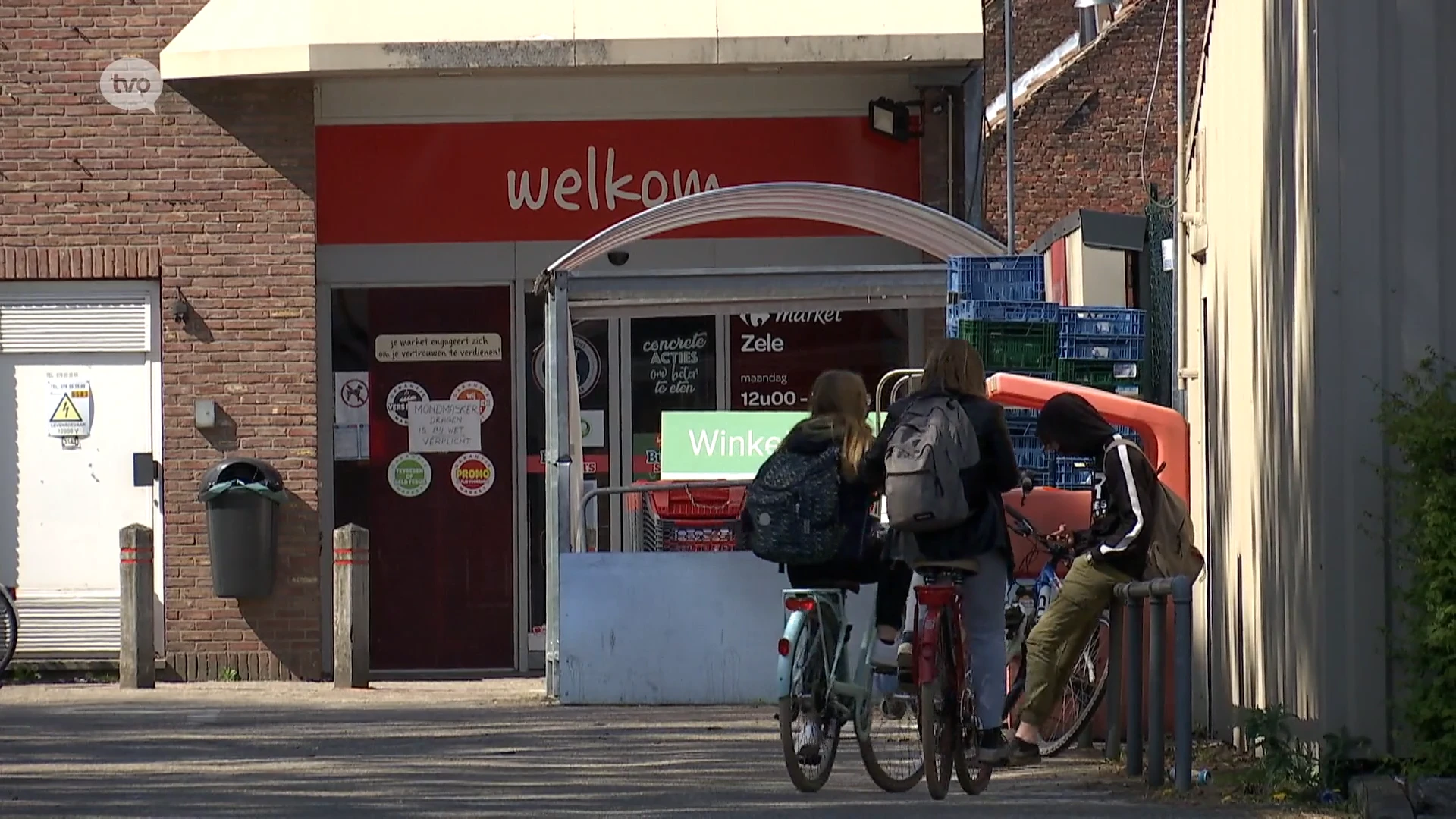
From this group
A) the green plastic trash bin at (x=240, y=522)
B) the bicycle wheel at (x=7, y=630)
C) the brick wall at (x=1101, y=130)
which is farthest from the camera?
the brick wall at (x=1101, y=130)

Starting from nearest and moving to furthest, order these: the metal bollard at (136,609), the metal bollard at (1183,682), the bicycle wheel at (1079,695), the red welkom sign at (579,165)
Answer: the metal bollard at (1183,682), the bicycle wheel at (1079,695), the metal bollard at (136,609), the red welkom sign at (579,165)

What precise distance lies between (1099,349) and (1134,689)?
3.09 meters

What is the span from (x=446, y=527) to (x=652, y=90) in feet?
10.5

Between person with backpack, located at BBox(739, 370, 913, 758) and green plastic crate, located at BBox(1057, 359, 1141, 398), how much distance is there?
2.80 m

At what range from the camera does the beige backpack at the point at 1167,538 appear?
347 inches

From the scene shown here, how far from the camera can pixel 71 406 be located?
14633 millimetres

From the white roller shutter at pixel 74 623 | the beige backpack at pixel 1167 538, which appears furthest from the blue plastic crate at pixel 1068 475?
the white roller shutter at pixel 74 623

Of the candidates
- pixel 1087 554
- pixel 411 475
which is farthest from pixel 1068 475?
pixel 411 475

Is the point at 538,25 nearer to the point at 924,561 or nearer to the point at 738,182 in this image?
the point at 738,182

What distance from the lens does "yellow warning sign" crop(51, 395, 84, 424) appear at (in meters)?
14.6

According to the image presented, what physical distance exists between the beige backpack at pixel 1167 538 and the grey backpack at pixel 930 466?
1.08 m

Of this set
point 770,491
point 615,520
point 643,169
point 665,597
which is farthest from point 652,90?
point 770,491

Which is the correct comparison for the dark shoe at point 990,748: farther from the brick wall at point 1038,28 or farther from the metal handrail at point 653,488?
the brick wall at point 1038,28

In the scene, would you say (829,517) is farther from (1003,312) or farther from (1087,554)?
(1003,312)
